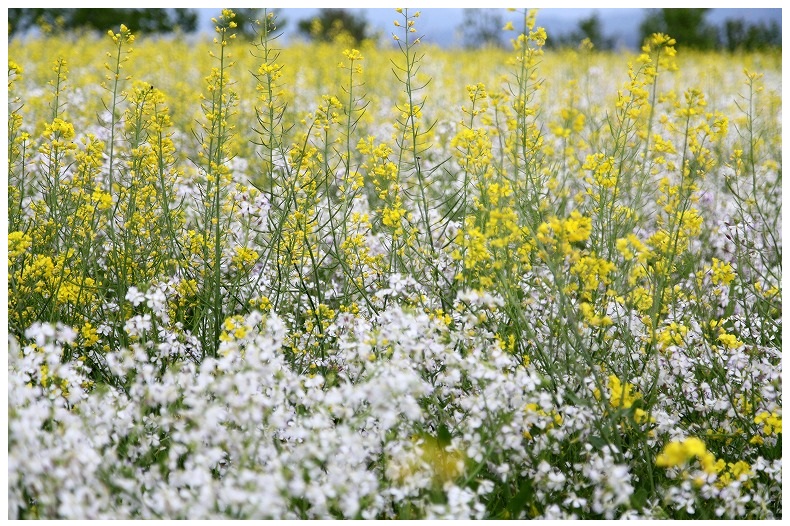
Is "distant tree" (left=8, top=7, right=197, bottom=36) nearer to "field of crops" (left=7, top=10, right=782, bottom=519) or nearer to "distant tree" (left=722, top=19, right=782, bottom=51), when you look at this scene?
"distant tree" (left=722, top=19, right=782, bottom=51)

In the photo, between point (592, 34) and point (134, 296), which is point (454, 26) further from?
point (134, 296)

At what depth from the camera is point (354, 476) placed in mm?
2213

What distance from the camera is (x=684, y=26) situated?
83.6ft

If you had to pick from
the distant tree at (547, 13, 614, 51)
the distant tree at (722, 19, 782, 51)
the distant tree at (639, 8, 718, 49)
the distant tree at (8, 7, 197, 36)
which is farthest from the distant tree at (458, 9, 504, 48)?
the distant tree at (639, 8, 718, 49)

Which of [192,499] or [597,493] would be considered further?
[597,493]

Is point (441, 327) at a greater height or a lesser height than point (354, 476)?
greater

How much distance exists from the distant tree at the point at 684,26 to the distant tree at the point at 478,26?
39.5 ft

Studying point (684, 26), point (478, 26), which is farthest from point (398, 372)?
point (684, 26)

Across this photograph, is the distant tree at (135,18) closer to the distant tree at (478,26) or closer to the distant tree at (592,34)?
the distant tree at (478,26)

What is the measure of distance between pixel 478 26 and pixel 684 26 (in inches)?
606

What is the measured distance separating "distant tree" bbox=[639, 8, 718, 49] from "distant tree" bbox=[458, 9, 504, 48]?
474 inches

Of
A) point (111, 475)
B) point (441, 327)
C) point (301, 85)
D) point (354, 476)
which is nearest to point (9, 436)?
point (111, 475)

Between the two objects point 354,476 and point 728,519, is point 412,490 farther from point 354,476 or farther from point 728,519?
point 728,519

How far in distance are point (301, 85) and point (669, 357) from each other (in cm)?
771
